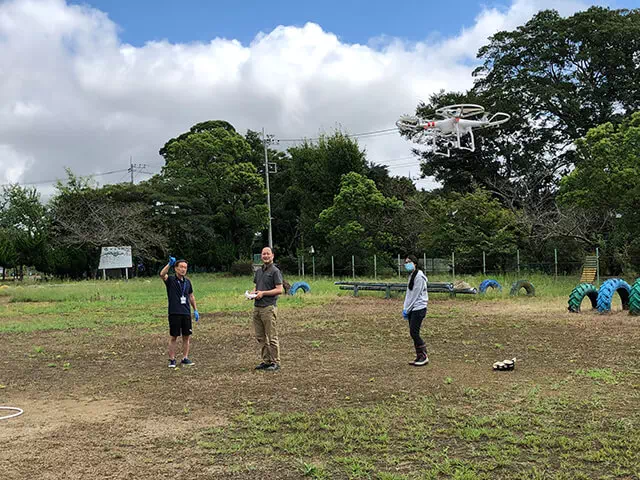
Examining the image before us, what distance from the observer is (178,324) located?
8039 millimetres

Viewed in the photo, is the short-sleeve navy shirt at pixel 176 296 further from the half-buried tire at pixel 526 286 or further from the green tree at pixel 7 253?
the green tree at pixel 7 253

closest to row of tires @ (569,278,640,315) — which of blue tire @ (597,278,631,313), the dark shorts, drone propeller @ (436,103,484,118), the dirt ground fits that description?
blue tire @ (597,278,631,313)

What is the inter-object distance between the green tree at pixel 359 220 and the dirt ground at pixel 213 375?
1955cm

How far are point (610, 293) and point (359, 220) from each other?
21.4 meters

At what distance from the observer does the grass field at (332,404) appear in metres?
4.29

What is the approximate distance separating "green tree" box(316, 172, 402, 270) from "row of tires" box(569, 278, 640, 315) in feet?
63.1

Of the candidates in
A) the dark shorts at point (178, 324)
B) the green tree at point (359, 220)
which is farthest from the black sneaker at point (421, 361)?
the green tree at point (359, 220)

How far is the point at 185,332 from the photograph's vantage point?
8.13 m

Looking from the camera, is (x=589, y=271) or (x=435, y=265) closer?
(x=589, y=271)

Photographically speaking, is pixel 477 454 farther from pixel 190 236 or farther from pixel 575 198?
pixel 190 236

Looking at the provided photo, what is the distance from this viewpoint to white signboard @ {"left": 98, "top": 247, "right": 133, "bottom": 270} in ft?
115

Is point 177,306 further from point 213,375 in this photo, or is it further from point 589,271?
point 589,271

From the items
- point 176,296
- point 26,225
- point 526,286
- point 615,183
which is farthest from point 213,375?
point 26,225

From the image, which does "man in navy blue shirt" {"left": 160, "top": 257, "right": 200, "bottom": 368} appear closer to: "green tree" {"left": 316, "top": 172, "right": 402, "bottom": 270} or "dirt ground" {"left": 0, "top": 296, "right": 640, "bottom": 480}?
"dirt ground" {"left": 0, "top": 296, "right": 640, "bottom": 480}
